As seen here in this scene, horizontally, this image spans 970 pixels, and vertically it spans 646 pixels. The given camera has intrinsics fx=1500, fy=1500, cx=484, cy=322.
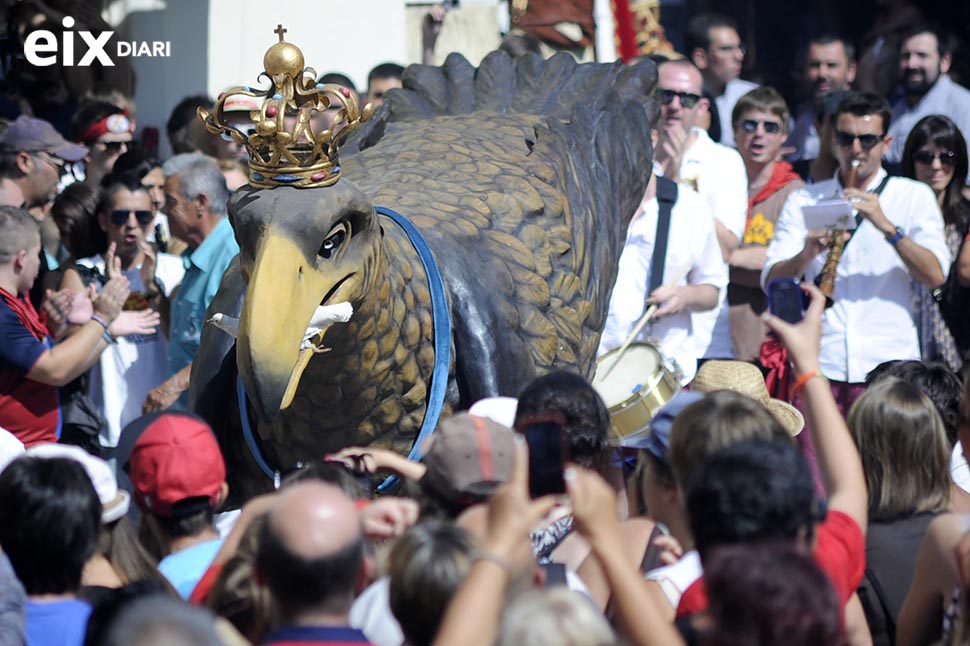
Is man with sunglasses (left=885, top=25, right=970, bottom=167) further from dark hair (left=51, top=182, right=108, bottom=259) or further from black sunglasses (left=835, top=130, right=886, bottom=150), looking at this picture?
dark hair (left=51, top=182, right=108, bottom=259)

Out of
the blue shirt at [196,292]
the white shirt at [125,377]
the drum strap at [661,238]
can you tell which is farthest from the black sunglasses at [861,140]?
the white shirt at [125,377]

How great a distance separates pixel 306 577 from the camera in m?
2.57

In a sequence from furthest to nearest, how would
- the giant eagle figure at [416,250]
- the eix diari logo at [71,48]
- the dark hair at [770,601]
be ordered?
1. the eix diari logo at [71,48]
2. the giant eagle figure at [416,250]
3. the dark hair at [770,601]

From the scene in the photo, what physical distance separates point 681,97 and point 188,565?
4.51 metres

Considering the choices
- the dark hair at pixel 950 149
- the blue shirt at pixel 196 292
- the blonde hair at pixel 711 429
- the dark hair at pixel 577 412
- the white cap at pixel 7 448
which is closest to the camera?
the blonde hair at pixel 711 429

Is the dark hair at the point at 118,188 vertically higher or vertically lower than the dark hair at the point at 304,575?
higher

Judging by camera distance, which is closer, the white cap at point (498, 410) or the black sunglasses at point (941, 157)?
the white cap at point (498, 410)

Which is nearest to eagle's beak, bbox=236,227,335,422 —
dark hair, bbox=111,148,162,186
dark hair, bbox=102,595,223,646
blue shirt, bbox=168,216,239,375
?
dark hair, bbox=102,595,223,646

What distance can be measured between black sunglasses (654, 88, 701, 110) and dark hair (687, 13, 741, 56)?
2125mm

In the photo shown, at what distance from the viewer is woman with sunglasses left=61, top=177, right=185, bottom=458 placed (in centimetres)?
642

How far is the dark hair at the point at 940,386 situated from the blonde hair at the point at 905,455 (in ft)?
2.91

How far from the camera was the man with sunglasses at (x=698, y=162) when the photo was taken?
7.11m

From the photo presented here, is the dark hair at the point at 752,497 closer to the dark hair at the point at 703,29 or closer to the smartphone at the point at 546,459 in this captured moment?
the smartphone at the point at 546,459

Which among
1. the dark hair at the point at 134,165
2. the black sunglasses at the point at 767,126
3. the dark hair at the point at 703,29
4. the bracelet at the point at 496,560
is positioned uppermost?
the dark hair at the point at 703,29
